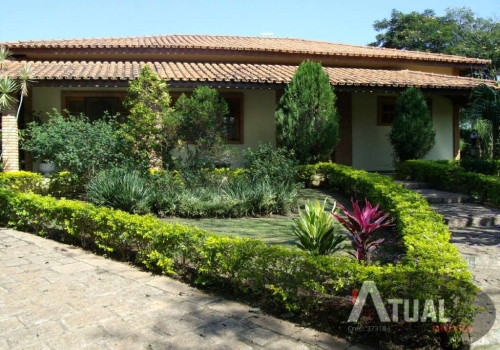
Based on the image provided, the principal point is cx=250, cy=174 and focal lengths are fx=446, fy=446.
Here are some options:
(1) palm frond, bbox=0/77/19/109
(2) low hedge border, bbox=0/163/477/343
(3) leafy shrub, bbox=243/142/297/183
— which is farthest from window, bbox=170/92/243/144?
(2) low hedge border, bbox=0/163/477/343

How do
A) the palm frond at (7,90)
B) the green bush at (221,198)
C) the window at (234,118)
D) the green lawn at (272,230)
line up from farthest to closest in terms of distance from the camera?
the window at (234,118) → the palm frond at (7,90) → the green bush at (221,198) → the green lawn at (272,230)

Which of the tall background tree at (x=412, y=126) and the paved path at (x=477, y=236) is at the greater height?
the tall background tree at (x=412, y=126)

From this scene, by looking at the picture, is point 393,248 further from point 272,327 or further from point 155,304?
point 155,304

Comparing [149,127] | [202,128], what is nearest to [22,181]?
[149,127]

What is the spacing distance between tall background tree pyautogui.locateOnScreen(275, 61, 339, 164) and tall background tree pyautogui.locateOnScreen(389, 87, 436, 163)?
228cm

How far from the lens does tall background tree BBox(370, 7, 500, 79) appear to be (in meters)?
30.2

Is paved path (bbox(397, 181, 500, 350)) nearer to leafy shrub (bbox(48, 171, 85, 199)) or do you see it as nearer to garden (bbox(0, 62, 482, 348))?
garden (bbox(0, 62, 482, 348))

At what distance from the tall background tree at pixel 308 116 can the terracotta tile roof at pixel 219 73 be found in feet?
2.19

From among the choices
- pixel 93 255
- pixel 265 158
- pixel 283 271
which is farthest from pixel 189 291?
pixel 265 158

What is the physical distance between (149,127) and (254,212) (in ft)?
9.86

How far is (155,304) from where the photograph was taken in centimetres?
417

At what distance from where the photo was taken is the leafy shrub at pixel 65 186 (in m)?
9.90

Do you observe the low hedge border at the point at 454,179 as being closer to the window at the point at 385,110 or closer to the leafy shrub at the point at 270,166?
the window at the point at 385,110

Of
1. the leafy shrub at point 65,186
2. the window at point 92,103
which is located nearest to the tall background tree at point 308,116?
the window at point 92,103
